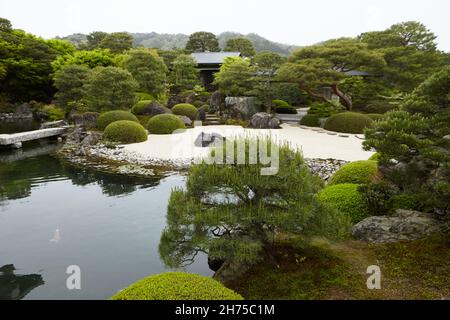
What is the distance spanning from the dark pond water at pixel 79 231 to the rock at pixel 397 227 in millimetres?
3099

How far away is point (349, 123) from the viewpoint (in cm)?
2022

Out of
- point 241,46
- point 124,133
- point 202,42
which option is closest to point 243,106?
point 124,133

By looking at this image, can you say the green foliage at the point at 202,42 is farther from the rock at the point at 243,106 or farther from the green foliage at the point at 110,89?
the green foliage at the point at 110,89

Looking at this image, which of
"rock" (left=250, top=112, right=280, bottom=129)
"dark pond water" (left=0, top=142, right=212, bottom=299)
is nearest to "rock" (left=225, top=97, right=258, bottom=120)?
"rock" (left=250, top=112, right=280, bottom=129)

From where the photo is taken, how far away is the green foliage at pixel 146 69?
2641 cm

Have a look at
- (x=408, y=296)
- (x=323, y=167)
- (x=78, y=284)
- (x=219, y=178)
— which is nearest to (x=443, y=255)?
(x=408, y=296)

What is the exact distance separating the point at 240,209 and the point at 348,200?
336cm

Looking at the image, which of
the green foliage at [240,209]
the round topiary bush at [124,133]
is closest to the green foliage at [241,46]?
the round topiary bush at [124,133]

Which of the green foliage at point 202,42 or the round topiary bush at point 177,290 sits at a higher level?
the green foliage at point 202,42

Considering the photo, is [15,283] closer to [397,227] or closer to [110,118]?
[397,227]

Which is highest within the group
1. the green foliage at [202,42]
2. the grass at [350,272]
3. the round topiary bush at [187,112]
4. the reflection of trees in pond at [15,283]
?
the green foliage at [202,42]

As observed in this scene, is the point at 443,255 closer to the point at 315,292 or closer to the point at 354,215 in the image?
the point at 354,215

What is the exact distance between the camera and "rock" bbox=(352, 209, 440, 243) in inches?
244

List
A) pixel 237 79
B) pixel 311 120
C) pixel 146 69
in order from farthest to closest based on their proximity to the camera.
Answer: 1. pixel 146 69
2. pixel 237 79
3. pixel 311 120
